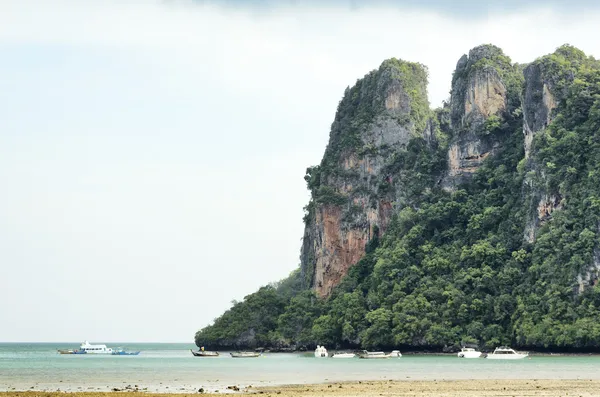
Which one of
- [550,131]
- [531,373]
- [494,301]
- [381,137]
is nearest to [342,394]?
[531,373]

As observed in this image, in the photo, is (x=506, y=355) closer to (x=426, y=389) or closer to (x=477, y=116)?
(x=426, y=389)

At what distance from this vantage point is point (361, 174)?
12438cm

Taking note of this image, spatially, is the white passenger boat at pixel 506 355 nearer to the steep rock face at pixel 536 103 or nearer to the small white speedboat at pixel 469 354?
the small white speedboat at pixel 469 354

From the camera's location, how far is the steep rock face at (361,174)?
122 metres

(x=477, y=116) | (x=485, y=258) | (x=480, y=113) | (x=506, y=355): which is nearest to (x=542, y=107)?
(x=480, y=113)

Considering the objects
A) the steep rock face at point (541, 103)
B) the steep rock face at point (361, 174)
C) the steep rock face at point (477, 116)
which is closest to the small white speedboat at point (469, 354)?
the steep rock face at point (541, 103)

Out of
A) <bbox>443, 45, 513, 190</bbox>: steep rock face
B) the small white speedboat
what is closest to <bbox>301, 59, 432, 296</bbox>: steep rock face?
<bbox>443, 45, 513, 190</bbox>: steep rock face

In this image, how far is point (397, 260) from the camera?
106m

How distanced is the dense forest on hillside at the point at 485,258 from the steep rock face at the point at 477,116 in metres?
0.70

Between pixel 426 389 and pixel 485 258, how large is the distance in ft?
195

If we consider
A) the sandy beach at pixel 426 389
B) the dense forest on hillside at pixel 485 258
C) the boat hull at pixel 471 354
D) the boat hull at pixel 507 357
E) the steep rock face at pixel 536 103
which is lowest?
the sandy beach at pixel 426 389

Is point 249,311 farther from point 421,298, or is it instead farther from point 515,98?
point 515,98

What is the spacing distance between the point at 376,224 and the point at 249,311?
19.4 metres

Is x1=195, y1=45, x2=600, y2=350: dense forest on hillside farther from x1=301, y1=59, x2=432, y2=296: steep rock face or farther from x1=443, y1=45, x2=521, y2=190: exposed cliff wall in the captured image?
x1=301, y1=59, x2=432, y2=296: steep rock face
